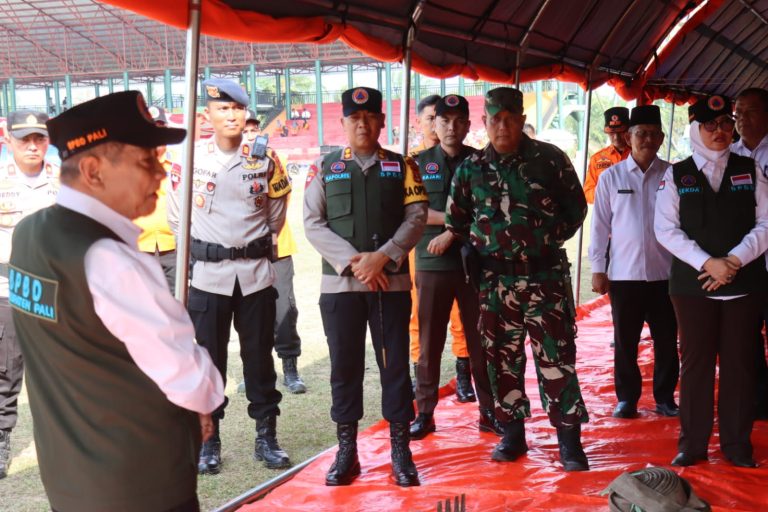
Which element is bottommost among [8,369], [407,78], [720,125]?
[8,369]

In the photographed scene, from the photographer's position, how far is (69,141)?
5.13 ft

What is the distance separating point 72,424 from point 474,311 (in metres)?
2.79

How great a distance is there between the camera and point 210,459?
376cm

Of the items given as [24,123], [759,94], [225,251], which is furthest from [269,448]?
[759,94]

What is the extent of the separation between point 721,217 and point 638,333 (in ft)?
3.93

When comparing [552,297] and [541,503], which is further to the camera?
[552,297]

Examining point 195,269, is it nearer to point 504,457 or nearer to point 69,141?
point 504,457

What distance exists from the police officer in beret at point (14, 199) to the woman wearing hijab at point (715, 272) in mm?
3005

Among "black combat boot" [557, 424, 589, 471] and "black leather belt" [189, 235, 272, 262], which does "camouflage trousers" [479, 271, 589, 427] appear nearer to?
"black combat boot" [557, 424, 589, 471]

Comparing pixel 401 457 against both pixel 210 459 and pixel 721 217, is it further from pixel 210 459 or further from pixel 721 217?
pixel 721 217

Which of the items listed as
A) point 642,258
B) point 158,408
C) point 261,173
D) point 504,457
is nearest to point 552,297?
point 504,457

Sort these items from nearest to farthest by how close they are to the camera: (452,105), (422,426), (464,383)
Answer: (422,426)
(452,105)
(464,383)

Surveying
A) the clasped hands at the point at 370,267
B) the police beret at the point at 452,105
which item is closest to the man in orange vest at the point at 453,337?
the police beret at the point at 452,105

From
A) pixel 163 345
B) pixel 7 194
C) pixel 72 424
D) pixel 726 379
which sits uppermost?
pixel 7 194
